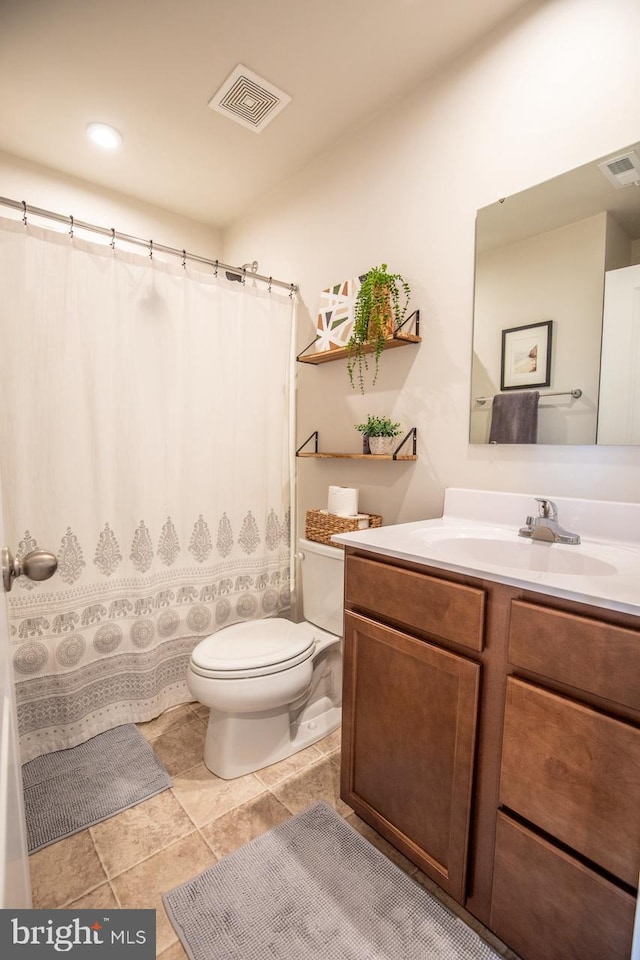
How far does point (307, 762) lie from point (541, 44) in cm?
245

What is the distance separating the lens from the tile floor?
1109mm

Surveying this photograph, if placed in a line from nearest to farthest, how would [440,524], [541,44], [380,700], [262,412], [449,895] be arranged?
[449,895], [380,700], [541,44], [440,524], [262,412]

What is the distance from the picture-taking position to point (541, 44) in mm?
1287

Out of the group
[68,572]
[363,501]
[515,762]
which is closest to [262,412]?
[363,501]

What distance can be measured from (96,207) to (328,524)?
2017 millimetres

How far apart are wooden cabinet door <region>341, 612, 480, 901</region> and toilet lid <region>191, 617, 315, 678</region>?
30 cm

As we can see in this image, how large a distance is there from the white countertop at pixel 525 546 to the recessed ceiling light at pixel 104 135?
2001 mm

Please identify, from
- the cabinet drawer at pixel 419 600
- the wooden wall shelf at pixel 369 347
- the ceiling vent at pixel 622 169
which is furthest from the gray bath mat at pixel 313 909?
the ceiling vent at pixel 622 169

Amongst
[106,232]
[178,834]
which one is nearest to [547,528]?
[178,834]

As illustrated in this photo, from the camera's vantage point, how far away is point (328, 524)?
178 centimetres

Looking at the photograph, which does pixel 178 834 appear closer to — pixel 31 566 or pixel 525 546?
pixel 31 566

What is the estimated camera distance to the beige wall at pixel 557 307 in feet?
4.00

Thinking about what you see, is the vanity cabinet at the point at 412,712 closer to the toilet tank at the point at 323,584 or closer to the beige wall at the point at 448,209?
the toilet tank at the point at 323,584

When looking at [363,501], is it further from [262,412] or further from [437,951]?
[437,951]
